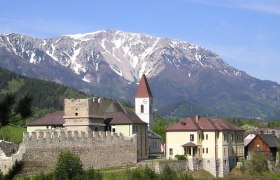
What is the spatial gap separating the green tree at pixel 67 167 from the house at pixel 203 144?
89.1ft

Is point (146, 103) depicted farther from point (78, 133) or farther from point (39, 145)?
point (39, 145)

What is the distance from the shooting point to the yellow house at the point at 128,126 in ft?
276

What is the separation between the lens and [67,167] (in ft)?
207

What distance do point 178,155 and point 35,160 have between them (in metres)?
28.1

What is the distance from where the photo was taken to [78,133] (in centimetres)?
7212

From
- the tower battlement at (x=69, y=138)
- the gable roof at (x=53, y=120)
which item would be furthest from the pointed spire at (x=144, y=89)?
the tower battlement at (x=69, y=138)

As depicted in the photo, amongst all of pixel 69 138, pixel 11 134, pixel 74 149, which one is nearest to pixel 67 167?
pixel 69 138

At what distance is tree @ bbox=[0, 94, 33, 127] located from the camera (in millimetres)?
24406

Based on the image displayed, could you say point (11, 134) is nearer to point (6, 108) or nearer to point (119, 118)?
point (119, 118)

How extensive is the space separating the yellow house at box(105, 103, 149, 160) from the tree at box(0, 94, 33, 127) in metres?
58.6

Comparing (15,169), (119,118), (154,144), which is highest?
(119,118)

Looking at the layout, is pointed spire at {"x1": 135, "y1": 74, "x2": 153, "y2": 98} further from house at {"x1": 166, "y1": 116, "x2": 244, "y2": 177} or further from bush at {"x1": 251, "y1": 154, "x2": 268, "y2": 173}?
bush at {"x1": 251, "y1": 154, "x2": 268, "y2": 173}

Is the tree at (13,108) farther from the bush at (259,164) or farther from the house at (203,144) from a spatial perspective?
the bush at (259,164)

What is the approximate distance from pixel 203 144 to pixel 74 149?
2598cm
